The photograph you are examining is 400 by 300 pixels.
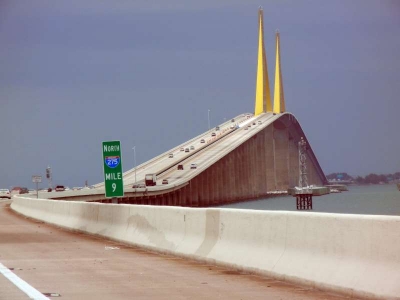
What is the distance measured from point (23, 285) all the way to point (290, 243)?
12.4ft

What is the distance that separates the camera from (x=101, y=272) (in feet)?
49.8

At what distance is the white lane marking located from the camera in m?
11.7

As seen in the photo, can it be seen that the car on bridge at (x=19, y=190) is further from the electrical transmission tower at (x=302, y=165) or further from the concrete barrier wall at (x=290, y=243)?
the concrete barrier wall at (x=290, y=243)

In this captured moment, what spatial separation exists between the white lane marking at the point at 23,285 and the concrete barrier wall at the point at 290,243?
346cm

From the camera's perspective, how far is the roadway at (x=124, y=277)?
39.3ft

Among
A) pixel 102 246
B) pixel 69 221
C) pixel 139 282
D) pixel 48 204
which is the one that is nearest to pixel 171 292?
pixel 139 282

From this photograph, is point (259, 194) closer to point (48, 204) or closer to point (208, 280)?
point (48, 204)

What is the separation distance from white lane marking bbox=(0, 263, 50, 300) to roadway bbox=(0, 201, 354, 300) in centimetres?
7

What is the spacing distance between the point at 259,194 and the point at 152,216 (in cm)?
15137

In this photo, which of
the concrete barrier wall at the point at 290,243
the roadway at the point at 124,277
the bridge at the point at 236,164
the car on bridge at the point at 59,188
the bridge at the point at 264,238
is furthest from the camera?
the car on bridge at the point at 59,188

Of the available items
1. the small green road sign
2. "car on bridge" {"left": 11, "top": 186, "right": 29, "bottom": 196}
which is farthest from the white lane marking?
"car on bridge" {"left": 11, "top": 186, "right": 29, "bottom": 196}

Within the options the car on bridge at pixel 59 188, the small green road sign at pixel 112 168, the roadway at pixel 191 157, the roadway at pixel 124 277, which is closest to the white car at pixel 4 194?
the roadway at pixel 191 157

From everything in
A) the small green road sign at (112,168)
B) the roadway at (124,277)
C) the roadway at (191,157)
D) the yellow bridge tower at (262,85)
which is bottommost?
the roadway at (124,277)

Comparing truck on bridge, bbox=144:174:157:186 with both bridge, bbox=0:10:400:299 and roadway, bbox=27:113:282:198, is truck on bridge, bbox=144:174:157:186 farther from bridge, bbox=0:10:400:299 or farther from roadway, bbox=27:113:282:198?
bridge, bbox=0:10:400:299
